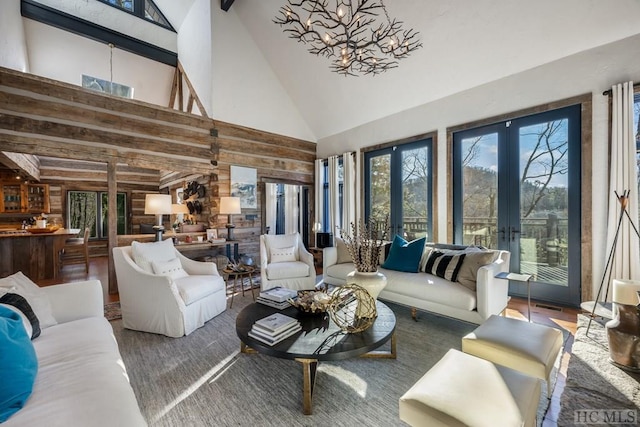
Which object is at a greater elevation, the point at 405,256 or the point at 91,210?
the point at 91,210

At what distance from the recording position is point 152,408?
1.74m

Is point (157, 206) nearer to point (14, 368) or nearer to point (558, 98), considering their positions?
point (14, 368)

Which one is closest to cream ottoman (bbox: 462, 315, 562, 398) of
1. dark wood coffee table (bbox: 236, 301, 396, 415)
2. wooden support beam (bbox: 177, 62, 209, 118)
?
dark wood coffee table (bbox: 236, 301, 396, 415)

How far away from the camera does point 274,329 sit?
185 centimetres

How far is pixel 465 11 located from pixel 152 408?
5042 millimetres

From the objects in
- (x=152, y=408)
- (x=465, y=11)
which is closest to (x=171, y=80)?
(x=465, y=11)

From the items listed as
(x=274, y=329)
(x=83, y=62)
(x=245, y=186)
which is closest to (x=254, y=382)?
(x=274, y=329)

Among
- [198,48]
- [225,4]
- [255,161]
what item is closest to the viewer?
[225,4]

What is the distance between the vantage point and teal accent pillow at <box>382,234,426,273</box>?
3445 mm

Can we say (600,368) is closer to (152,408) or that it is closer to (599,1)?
(152,408)

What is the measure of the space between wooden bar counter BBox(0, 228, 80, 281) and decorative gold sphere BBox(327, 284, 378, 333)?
5931 millimetres

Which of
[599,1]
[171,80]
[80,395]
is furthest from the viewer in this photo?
[171,80]

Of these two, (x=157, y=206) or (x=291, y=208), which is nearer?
(x=157, y=206)

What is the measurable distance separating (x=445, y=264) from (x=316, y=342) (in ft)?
6.54
